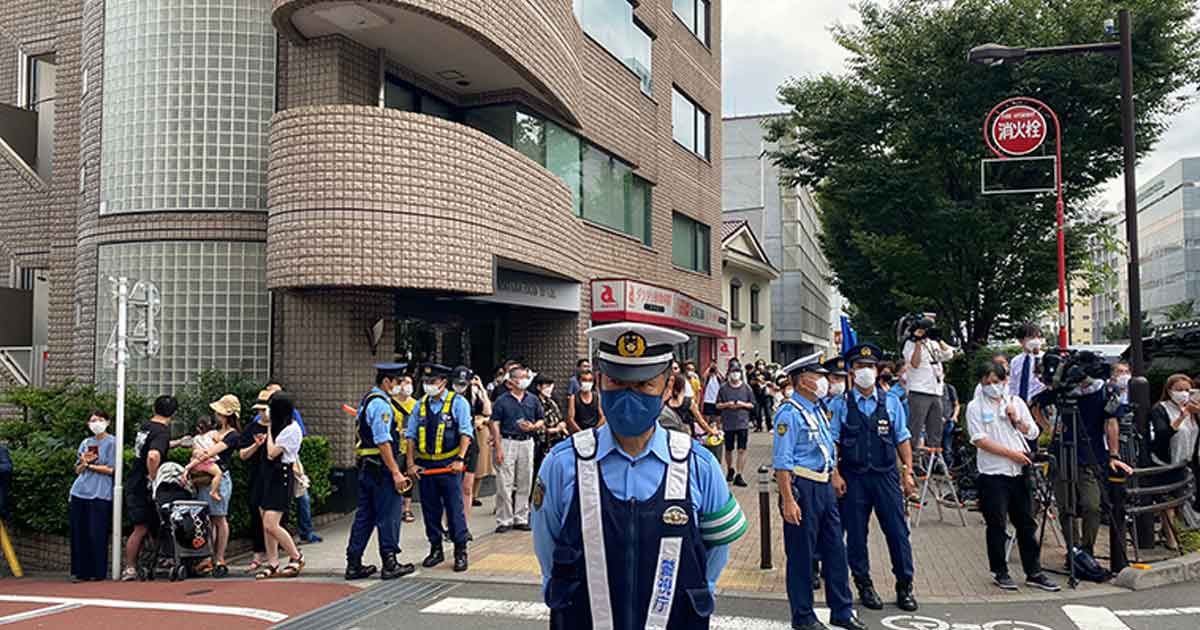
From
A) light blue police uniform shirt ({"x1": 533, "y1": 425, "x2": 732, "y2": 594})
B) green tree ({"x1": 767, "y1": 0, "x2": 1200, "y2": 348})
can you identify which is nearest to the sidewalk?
light blue police uniform shirt ({"x1": 533, "y1": 425, "x2": 732, "y2": 594})

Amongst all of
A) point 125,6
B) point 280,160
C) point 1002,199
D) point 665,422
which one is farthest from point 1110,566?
point 125,6

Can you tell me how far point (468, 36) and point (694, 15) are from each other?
14.0 meters

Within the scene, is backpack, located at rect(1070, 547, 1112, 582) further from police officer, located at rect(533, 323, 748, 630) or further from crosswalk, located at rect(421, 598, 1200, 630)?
police officer, located at rect(533, 323, 748, 630)

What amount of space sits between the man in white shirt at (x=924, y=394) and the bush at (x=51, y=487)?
800cm

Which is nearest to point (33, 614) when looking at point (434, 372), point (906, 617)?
point (434, 372)

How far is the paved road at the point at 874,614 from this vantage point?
261 inches

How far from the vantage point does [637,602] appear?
3.12 meters

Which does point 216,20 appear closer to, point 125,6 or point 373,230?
point 125,6

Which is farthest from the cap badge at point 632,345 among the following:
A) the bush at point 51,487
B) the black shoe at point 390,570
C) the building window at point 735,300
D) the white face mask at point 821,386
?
the building window at point 735,300

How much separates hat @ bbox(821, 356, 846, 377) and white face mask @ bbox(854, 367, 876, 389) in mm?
256

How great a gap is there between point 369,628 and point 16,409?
396 inches

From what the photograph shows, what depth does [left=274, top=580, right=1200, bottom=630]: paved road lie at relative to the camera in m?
6.62

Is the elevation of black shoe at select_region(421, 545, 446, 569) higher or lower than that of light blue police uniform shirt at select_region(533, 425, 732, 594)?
lower

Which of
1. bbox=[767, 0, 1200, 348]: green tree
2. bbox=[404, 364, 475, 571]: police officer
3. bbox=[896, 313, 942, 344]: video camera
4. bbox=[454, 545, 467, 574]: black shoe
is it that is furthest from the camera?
bbox=[767, 0, 1200, 348]: green tree
